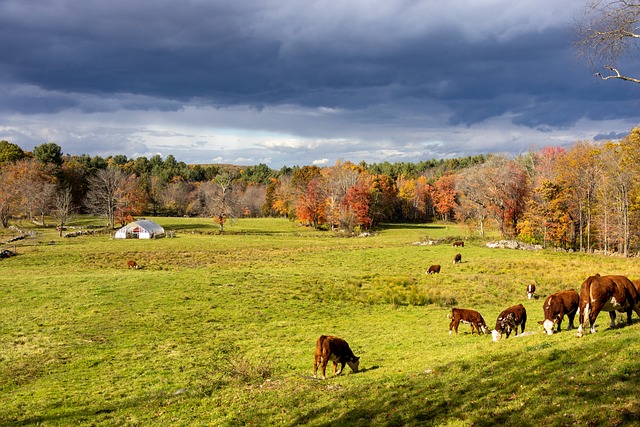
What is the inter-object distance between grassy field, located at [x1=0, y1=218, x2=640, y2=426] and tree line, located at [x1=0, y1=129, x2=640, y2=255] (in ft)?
65.8

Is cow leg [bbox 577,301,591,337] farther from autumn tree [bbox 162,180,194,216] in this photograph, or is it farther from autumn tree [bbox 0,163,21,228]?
autumn tree [bbox 162,180,194,216]

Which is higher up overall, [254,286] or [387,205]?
[387,205]

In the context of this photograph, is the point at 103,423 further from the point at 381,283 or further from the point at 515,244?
the point at 515,244

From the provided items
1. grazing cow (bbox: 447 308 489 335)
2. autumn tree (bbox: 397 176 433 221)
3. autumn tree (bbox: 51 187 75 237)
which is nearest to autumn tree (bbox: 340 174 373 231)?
autumn tree (bbox: 397 176 433 221)

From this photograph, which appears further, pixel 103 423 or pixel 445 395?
pixel 103 423

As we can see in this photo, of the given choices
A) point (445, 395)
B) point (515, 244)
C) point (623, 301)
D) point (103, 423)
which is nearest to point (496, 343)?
point (623, 301)

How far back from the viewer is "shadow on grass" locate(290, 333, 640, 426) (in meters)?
7.20

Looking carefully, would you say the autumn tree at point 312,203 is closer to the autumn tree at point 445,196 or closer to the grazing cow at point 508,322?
the autumn tree at point 445,196

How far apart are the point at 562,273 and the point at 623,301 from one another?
2518 cm

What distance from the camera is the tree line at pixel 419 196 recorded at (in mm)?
54250

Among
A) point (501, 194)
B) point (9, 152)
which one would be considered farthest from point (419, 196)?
point (9, 152)

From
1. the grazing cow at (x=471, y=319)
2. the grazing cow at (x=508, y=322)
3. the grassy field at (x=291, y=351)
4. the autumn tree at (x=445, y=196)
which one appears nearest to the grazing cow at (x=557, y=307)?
the grassy field at (x=291, y=351)

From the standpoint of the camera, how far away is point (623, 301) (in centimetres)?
1145

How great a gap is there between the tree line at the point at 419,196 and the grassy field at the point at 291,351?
790 inches
